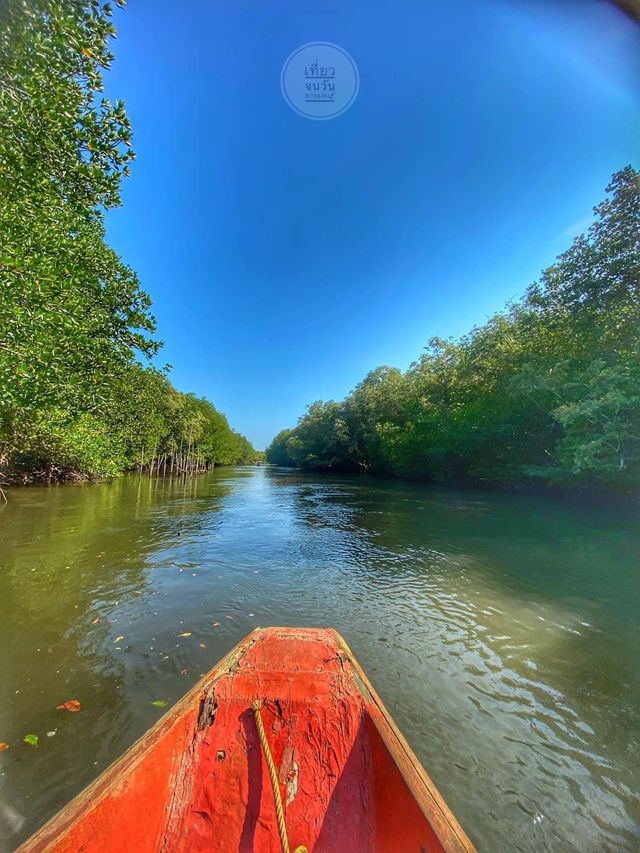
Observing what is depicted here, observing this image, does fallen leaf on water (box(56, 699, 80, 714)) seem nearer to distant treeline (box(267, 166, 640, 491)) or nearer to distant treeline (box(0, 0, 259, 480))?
distant treeline (box(0, 0, 259, 480))

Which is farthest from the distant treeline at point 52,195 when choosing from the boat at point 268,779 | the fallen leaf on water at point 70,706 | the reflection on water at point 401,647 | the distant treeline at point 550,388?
the distant treeline at point 550,388

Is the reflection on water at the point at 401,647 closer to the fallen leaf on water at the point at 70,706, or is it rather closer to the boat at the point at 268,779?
the fallen leaf on water at the point at 70,706

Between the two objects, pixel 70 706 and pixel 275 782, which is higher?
pixel 275 782

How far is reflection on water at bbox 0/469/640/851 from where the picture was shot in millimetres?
2750

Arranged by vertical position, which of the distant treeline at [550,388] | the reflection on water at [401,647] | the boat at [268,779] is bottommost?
the reflection on water at [401,647]

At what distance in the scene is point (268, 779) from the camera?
2330mm

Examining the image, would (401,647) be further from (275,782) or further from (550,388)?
(550,388)

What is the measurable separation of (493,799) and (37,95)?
10666 mm

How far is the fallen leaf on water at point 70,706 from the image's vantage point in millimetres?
3527

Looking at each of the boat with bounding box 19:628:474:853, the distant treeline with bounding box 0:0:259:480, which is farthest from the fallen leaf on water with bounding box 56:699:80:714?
the distant treeline with bounding box 0:0:259:480

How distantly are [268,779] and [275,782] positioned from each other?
0.57 meters

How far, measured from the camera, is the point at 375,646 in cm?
499

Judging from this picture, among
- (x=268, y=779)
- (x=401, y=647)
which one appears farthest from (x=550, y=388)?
(x=268, y=779)

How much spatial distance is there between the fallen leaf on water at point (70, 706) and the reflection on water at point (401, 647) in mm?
99
